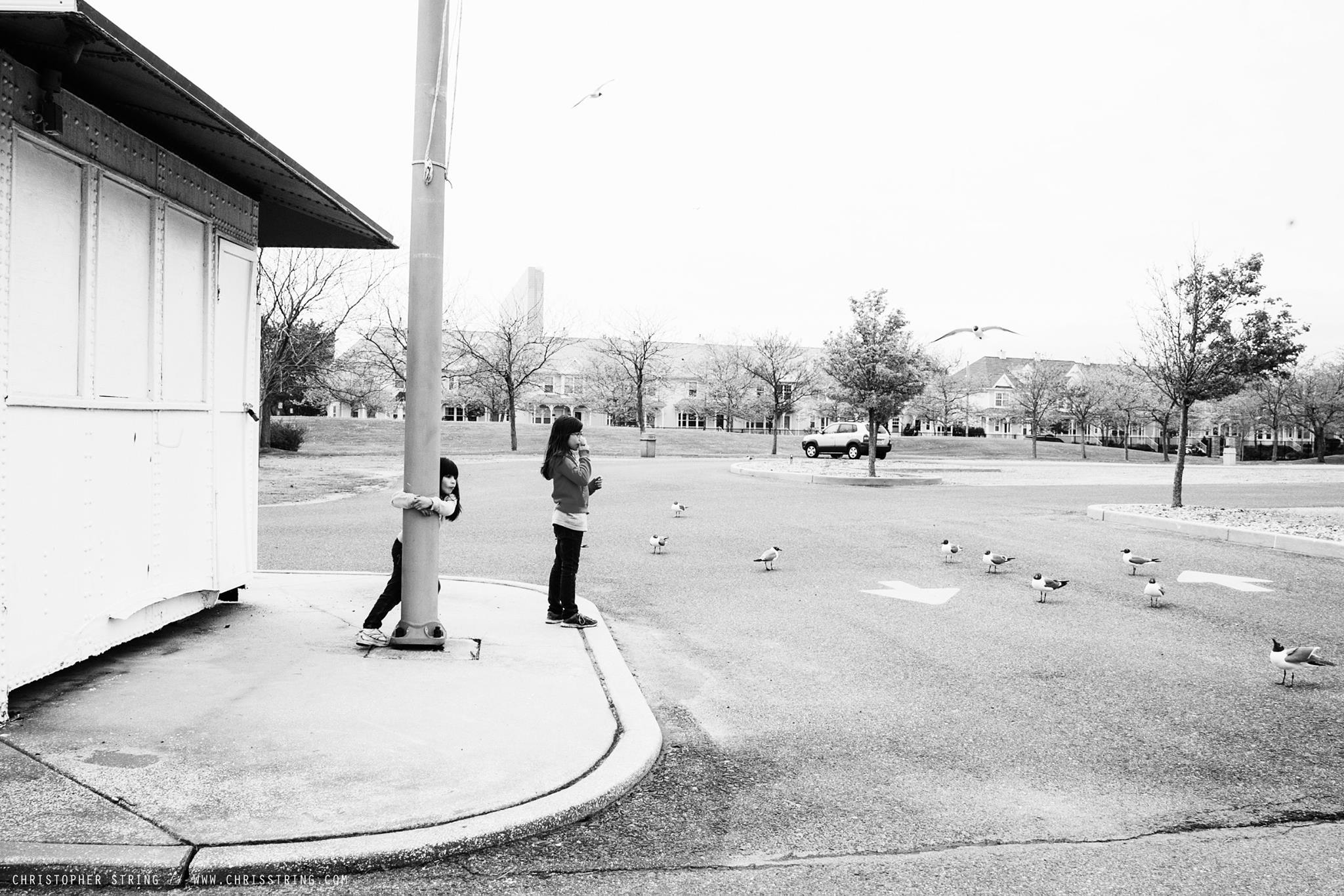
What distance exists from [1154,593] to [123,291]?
8813mm

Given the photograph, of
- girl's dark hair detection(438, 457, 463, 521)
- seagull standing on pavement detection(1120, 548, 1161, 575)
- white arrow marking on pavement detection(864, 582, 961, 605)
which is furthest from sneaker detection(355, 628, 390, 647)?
seagull standing on pavement detection(1120, 548, 1161, 575)

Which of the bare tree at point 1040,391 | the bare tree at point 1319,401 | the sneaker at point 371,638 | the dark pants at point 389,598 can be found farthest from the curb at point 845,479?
the bare tree at point 1319,401

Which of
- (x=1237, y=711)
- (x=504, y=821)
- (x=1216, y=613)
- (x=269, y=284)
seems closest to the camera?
(x=504, y=821)

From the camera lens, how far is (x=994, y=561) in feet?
35.7

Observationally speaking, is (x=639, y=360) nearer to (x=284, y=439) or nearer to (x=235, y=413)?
(x=284, y=439)

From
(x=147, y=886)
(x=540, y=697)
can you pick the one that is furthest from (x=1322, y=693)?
(x=147, y=886)

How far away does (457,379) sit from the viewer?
5906 centimetres

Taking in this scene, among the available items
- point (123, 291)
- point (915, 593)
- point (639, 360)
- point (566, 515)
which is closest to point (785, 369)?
point (639, 360)

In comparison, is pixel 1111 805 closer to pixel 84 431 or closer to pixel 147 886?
pixel 147 886

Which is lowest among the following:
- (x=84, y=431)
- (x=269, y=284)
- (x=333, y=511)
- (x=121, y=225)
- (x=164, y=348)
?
(x=333, y=511)

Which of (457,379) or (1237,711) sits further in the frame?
(457,379)

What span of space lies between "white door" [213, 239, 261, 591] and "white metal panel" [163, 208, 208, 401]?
0.63ft

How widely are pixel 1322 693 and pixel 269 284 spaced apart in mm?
29341

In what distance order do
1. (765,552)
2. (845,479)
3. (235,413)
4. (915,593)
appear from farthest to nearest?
(845,479), (765,552), (915,593), (235,413)
